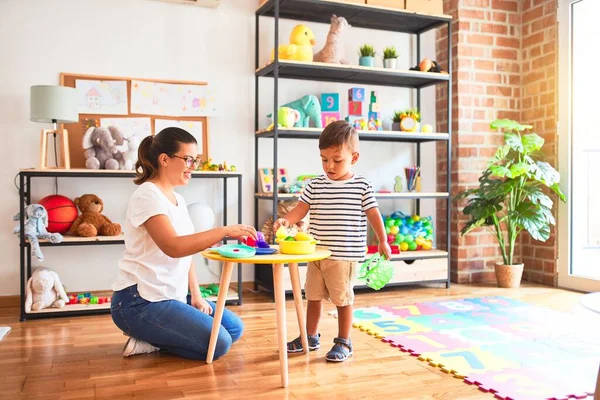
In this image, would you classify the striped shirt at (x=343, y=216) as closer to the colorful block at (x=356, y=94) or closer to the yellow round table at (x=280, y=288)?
the yellow round table at (x=280, y=288)

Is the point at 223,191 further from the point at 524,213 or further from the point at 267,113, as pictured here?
the point at 524,213

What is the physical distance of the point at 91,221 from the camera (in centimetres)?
342

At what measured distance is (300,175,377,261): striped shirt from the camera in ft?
8.00

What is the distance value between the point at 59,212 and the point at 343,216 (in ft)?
5.95

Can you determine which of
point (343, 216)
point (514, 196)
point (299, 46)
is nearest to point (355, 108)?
point (299, 46)

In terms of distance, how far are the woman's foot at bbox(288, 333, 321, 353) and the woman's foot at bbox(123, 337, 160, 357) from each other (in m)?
0.60

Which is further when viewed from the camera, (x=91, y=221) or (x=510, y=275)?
(x=510, y=275)

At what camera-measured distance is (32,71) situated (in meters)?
3.57

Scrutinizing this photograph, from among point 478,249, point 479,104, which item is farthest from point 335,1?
point 478,249

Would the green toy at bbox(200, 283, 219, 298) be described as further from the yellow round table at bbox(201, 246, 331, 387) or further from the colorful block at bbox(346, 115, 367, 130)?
the colorful block at bbox(346, 115, 367, 130)

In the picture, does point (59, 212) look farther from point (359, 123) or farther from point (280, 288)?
point (359, 123)

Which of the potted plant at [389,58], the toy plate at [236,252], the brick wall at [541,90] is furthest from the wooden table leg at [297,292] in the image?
the brick wall at [541,90]

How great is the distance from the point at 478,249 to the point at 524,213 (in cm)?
54

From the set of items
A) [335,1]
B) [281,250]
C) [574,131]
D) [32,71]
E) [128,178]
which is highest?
[335,1]
